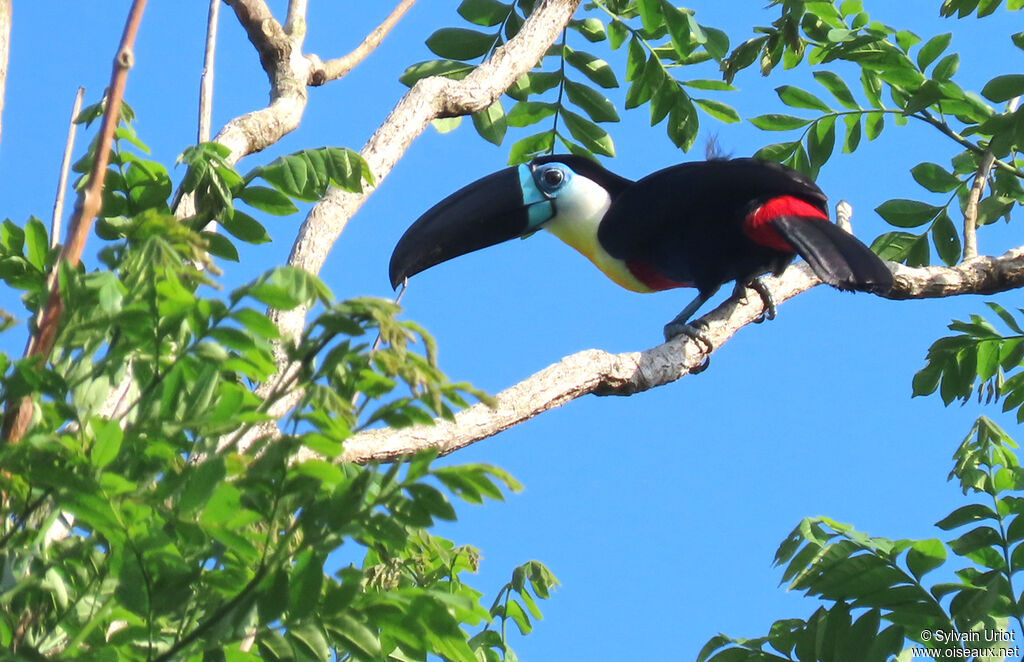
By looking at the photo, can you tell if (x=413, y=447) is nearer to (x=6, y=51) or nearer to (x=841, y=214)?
(x=6, y=51)

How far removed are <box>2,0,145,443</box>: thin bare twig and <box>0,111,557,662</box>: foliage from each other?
0.06 ft

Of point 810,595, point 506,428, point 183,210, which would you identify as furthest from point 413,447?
point 810,595

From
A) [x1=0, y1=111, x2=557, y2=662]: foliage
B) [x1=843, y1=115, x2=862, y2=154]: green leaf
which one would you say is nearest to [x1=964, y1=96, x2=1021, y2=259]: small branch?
[x1=843, y1=115, x2=862, y2=154]: green leaf

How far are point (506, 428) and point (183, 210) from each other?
29.7 inches

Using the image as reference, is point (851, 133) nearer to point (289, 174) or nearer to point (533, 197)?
point (533, 197)

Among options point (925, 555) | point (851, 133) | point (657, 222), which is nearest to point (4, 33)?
point (925, 555)

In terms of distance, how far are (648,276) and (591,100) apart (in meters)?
0.67

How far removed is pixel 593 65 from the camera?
140 inches

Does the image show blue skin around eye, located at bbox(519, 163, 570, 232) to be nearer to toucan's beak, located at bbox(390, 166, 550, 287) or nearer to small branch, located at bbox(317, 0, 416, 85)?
toucan's beak, located at bbox(390, 166, 550, 287)

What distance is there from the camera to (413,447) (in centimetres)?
229

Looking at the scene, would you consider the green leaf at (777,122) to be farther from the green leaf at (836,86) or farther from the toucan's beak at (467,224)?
the toucan's beak at (467,224)

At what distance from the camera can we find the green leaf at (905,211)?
3877 millimetres

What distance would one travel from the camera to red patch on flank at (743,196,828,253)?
342 cm

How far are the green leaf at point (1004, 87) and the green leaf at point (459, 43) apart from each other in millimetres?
1318
